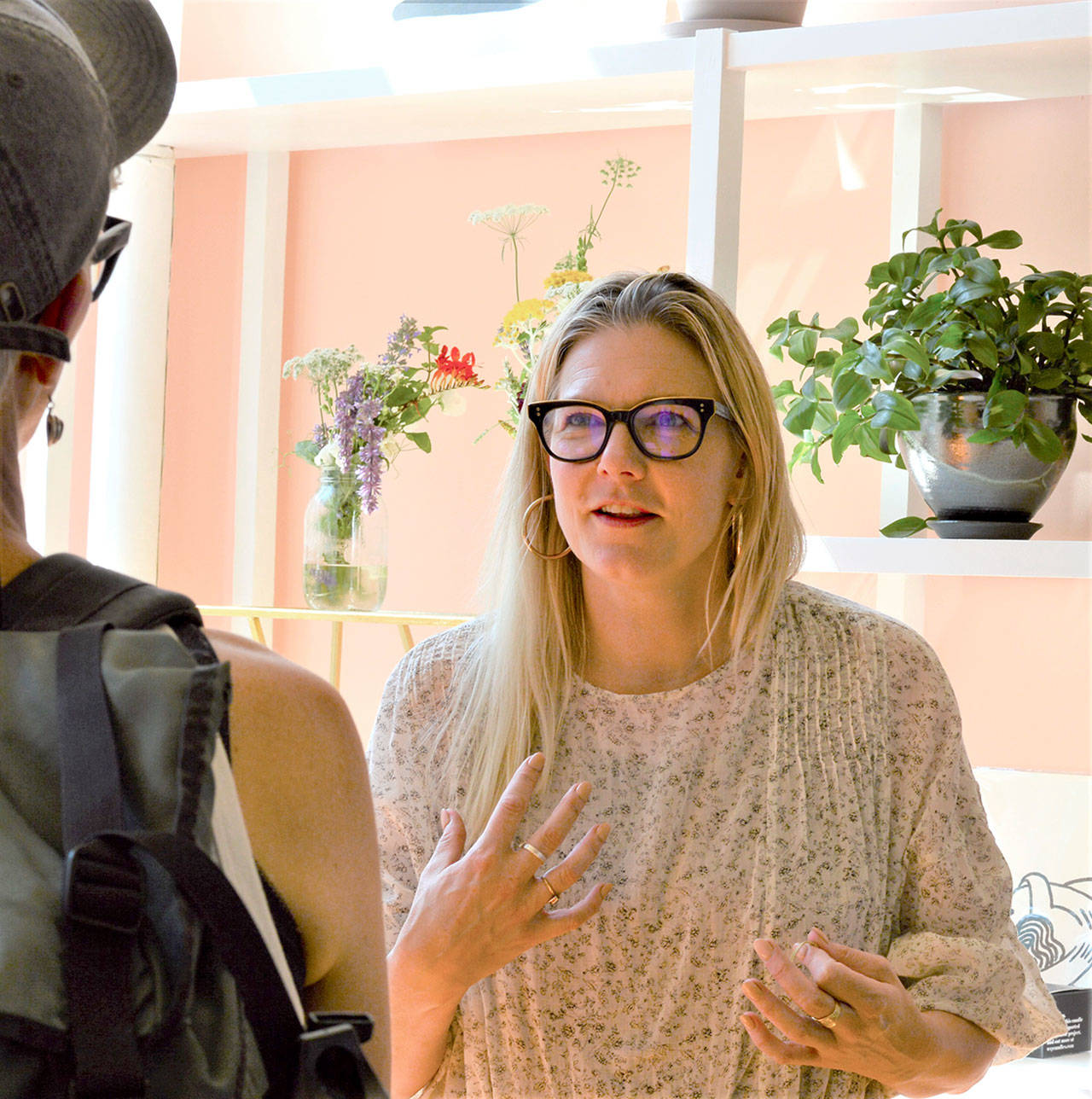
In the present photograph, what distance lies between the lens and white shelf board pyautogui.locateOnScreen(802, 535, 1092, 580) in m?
1.71

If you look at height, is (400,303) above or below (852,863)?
above

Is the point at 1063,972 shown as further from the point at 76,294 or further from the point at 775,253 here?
the point at 76,294

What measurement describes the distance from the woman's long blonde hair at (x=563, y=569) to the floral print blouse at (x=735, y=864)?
39 millimetres

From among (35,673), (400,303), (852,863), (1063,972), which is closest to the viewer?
(35,673)

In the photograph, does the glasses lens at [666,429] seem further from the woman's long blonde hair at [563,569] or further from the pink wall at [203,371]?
the pink wall at [203,371]

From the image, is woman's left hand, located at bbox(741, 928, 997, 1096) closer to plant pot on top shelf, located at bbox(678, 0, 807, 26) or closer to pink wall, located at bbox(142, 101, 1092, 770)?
pink wall, located at bbox(142, 101, 1092, 770)

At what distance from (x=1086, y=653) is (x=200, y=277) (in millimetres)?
1827

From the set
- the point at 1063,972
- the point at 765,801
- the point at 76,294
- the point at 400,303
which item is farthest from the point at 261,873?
the point at 400,303

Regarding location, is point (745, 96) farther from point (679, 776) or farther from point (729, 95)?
point (679, 776)

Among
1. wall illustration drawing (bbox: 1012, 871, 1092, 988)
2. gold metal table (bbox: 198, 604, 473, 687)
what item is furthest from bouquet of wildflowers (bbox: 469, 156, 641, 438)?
wall illustration drawing (bbox: 1012, 871, 1092, 988)

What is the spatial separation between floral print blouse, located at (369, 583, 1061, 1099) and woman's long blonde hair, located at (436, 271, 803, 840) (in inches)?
1.5

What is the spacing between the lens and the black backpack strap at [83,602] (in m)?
0.51

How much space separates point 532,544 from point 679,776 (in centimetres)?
32

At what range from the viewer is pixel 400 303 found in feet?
8.79
